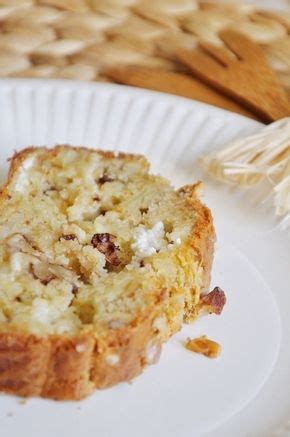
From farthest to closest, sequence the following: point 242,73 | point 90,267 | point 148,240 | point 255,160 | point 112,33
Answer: point 112,33, point 242,73, point 255,160, point 148,240, point 90,267

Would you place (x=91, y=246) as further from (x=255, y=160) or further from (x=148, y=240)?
(x=255, y=160)

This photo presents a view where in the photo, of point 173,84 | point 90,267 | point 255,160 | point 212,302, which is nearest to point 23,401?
point 90,267

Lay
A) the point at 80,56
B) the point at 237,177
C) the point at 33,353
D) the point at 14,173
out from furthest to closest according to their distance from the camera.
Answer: the point at 80,56
the point at 237,177
the point at 14,173
the point at 33,353

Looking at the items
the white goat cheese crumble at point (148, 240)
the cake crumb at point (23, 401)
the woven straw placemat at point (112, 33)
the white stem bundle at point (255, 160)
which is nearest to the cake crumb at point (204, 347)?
the white goat cheese crumble at point (148, 240)

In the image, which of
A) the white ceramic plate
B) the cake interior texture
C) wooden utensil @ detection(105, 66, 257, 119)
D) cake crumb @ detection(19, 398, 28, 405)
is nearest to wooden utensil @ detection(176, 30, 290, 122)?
wooden utensil @ detection(105, 66, 257, 119)

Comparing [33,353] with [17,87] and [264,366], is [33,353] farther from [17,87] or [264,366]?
[17,87]

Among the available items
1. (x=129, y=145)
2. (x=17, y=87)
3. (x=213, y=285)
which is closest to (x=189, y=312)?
(x=213, y=285)

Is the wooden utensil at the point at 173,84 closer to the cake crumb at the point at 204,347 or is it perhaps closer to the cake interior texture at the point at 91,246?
the cake interior texture at the point at 91,246
